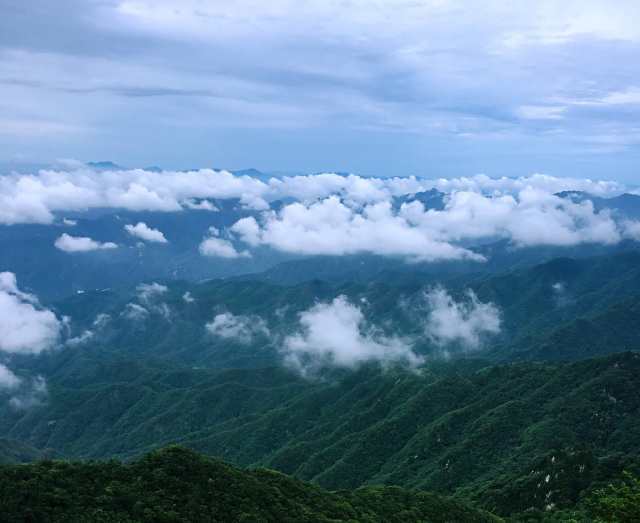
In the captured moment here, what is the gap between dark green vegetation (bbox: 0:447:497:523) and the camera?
52344 mm

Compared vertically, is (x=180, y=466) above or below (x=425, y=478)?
above

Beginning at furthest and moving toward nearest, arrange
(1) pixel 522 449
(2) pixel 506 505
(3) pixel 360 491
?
→ 1. (1) pixel 522 449
2. (2) pixel 506 505
3. (3) pixel 360 491

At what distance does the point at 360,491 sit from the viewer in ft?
330

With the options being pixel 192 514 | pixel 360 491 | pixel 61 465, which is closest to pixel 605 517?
pixel 192 514

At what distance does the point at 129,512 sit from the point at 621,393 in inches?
6993

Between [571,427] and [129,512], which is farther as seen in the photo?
[571,427]

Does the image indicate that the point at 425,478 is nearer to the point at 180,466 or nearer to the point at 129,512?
the point at 180,466

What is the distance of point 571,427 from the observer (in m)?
183

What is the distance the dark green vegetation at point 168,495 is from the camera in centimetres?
5234

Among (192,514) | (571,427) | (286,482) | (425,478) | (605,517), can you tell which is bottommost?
Result: (425,478)

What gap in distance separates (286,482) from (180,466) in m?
19.1

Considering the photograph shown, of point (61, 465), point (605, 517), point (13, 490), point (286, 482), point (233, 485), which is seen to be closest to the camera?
point (605, 517)

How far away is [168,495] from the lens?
62594mm

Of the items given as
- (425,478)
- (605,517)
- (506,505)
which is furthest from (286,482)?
(425,478)
